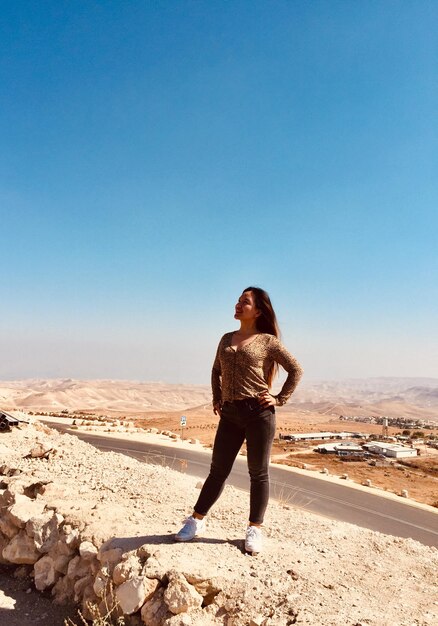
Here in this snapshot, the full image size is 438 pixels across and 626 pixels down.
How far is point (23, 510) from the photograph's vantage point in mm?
4664

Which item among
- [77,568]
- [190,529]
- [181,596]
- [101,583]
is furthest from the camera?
[77,568]

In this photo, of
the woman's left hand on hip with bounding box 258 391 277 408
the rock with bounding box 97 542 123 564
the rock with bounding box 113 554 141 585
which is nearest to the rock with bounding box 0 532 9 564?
the rock with bounding box 97 542 123 564

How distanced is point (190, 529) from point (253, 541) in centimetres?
54

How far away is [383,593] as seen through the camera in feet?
10.5

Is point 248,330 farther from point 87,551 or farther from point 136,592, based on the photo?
point 87,551

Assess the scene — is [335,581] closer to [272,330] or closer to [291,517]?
[291,517]

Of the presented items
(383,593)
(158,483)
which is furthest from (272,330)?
(158,483)

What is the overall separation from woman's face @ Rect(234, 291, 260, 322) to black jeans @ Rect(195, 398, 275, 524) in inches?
28.3

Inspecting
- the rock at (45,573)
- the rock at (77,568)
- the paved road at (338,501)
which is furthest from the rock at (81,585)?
the paved road at (338,501)

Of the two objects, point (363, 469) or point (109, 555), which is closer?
point (109, 555)

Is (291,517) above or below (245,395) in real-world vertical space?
below

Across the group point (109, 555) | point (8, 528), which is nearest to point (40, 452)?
point (8, 528)

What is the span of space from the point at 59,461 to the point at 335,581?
4.76 meters

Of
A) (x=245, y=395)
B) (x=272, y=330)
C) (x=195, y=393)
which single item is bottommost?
(x=195, y=393)
